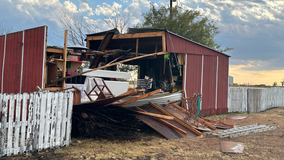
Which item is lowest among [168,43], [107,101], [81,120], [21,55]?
[81,120]

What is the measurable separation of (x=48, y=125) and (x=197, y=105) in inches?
193

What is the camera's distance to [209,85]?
12.8 m

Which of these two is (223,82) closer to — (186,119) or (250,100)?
(250,100)

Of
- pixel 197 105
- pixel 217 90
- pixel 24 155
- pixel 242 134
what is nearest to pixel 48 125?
pixel 24 155

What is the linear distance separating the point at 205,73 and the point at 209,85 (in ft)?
2.48

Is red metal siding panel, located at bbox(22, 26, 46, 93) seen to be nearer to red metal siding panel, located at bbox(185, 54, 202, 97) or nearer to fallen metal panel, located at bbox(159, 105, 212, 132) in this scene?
fallen metal panel, located at bbox(159, 105, 212, 132)

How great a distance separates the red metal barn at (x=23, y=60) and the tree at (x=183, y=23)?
60.7ft

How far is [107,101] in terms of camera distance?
6.31 metres

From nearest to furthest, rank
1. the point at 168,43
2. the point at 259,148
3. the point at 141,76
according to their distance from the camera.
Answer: the point at 259,148
the point at 168,43
the point at 141,76

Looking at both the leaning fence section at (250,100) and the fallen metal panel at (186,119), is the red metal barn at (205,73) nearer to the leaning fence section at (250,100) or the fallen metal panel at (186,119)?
the leaning fence section at (250,100)

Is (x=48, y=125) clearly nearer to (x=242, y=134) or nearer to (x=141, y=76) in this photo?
(x=242, y=134)

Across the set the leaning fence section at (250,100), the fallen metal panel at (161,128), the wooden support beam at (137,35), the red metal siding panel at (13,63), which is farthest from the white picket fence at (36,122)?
the leaning fence section at (250,100)

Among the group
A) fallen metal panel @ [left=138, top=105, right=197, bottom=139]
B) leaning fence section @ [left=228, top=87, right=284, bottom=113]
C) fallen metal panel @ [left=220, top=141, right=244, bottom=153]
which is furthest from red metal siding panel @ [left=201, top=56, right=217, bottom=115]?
fallen metal panel @ [left=220, top=141, right=244, bottom=153]

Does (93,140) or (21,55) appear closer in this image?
(93,140)
